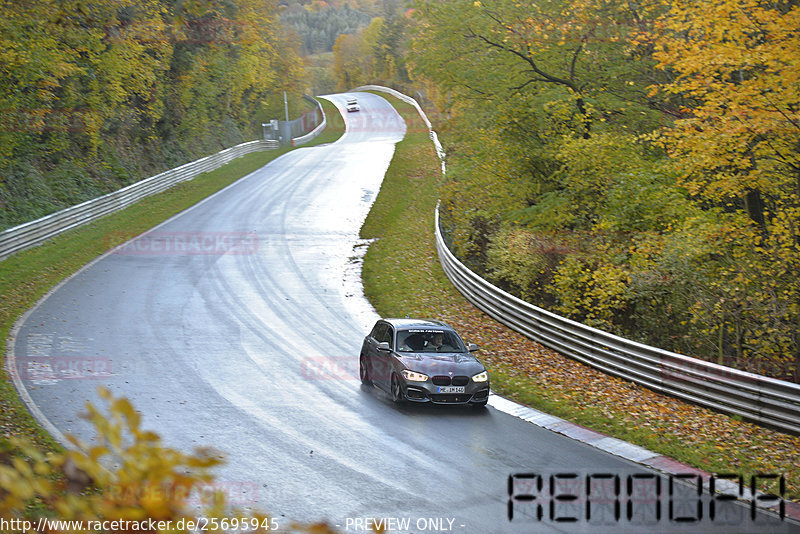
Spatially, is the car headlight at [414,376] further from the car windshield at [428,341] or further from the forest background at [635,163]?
the forest background at [635,163]

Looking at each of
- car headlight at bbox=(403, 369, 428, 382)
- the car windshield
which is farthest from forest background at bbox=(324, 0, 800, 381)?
car headlight at bbox=(403, 369, 428, 382)

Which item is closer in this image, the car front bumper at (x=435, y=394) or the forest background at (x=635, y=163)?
the car front bumper at (x=435, y=394)

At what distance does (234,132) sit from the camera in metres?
63.4

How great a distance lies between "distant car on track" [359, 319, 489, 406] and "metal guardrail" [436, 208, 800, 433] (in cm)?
330

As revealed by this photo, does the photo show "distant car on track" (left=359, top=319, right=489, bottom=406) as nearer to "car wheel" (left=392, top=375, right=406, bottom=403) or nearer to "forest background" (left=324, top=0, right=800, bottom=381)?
"car wheel" (left=392, top=375, right=406, bottom=403)

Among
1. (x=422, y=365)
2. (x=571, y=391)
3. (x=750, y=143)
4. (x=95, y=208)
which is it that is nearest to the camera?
(x=422, y=365)

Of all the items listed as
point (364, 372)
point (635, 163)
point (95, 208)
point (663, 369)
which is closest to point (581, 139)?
point (635, 163)

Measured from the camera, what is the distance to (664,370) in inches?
567

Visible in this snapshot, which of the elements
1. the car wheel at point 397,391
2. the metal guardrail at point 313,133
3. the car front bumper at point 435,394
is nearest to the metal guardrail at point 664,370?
the car front bumper at point 435,394

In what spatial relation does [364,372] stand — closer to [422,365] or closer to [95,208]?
[422,365]

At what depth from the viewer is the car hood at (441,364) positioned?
13.6 meters

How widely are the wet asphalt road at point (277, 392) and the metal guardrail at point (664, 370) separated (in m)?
3.15

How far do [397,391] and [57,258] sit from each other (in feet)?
55.8

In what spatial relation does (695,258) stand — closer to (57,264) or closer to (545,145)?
(545,145)
